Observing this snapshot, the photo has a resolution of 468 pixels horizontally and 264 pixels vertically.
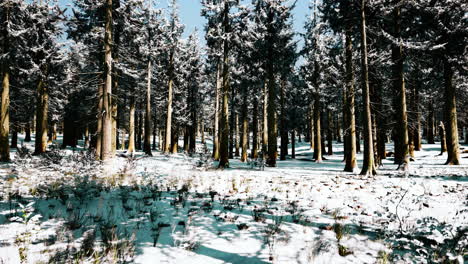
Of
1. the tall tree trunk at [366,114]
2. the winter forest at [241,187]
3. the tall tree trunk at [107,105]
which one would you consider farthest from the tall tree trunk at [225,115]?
the tall tree trunk at [366,114]

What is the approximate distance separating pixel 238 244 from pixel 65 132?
2903cm

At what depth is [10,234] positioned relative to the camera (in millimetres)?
4094

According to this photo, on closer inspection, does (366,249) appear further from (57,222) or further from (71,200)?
(71,200)

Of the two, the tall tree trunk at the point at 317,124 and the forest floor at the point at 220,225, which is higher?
the tall tree trunk at the point at 317,124

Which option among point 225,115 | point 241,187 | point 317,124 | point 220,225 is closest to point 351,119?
point 225,115

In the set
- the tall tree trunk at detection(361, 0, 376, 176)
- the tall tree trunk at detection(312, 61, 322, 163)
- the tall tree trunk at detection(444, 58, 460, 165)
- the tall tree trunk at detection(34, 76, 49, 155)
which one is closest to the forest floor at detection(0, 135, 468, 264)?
the tall tree trunk at detection(361, 0, 376, 176)

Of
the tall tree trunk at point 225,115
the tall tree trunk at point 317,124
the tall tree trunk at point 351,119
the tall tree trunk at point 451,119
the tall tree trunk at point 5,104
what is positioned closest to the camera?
the tall tree trunk at point 351,119

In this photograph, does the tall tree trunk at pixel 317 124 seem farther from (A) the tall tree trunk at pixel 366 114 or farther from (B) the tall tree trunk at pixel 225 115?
(B) the tall tree trunk at pixel 225 115

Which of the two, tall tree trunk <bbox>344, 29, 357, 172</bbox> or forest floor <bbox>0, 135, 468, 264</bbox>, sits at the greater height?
tall tree trunk <bbox>344, 29, 357, 172</bbox>

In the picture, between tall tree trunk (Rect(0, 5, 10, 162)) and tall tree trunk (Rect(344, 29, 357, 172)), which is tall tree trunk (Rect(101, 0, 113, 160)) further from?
tall tree trunk (Rect(344, 29, 357, 172))

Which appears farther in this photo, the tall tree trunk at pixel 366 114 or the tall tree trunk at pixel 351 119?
the tall tree trunk at pixel 351 119

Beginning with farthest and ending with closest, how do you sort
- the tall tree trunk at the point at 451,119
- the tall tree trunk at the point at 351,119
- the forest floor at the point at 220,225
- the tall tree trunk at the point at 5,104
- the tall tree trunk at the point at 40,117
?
the tall tree trunk at the point at 40,117 → the tall tree trunk at the point at 451,119 → the tall tree trunk at the point at 5,104 → the tall tree trunk at the point at 351,119 → the forest floor at the point at 220,225

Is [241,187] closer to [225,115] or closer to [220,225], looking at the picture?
[220,225]

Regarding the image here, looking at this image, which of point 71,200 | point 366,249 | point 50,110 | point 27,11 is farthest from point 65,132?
point 366,249
